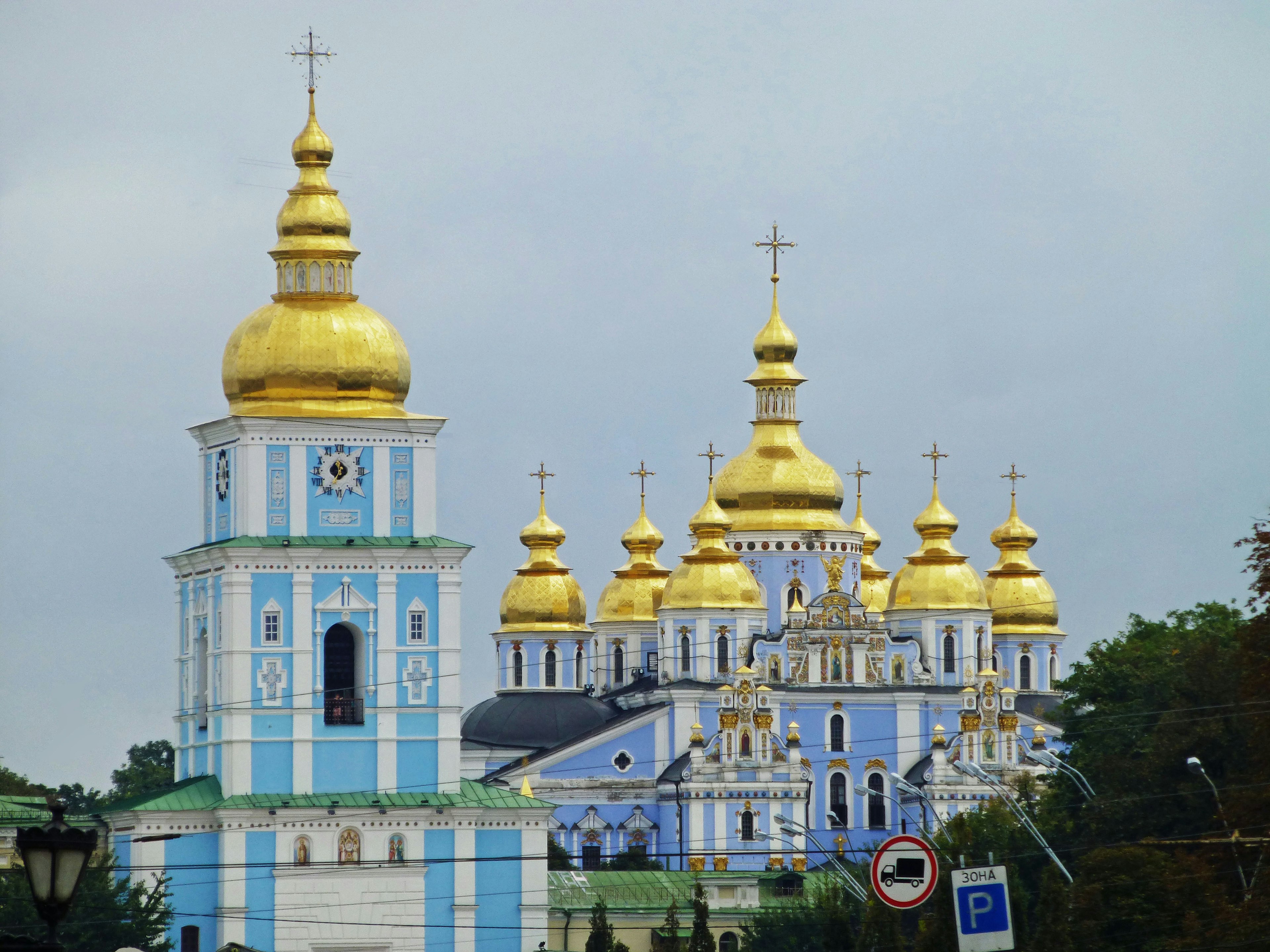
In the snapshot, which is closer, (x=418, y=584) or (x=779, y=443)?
(x=418, y=584)

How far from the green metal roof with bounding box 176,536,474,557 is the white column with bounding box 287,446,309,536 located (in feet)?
0.51

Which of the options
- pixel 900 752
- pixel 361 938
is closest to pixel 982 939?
pixel 361 938

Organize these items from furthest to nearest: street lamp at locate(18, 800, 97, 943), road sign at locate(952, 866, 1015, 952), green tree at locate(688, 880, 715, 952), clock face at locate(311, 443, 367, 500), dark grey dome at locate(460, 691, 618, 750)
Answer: dark grey dome at locate(460, 691, 618, 750) < clock face at locate(311, 443, 367, 500) < green tree at locate(688, 880, 715, 952) < road sign at locate(952, 866, 1015, 952) < street lamp at locate(18, 800, 97, 943)

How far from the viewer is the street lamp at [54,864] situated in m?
22.9

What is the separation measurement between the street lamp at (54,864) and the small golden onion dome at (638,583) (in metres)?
70.6

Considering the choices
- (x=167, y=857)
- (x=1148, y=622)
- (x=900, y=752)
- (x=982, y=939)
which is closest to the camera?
(x=982, y=939)

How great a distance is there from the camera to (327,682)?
60.0m

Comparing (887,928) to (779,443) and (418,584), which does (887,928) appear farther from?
(779,443)

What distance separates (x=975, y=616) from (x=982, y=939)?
59717mm

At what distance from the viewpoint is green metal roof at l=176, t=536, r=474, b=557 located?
59469 millimetres

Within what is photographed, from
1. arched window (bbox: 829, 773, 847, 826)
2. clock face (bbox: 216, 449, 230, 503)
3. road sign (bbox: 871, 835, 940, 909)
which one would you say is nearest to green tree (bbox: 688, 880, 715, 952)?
clock face (bbox: 216, 449, 230, 503)

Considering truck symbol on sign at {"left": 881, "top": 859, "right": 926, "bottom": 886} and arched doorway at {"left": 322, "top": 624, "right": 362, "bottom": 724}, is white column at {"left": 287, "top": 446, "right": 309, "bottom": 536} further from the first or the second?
truck symbol on sign at {"left": 881, "top": 859, "right": 926, "bottom": 886}

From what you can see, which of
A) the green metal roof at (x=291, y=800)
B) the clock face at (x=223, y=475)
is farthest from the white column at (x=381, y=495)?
the green metal roof at (x=291, y=800)

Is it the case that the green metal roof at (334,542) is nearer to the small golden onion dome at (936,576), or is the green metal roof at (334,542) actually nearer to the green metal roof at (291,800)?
the green metal roof at (291,800)
